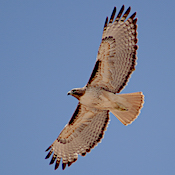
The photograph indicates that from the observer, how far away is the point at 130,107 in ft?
31.1

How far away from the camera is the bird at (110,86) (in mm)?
9086

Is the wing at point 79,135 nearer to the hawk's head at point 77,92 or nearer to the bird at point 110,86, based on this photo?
the bird at point 110,86

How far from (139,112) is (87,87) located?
59.6 inches

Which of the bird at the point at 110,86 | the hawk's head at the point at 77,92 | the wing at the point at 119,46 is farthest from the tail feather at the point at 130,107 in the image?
the hawk's head at the point at 77,92

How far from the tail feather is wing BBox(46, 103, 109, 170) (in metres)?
0.54

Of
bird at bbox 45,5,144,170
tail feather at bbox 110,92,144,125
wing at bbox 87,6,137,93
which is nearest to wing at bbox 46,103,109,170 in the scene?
bird at bbox 45,5,144,170

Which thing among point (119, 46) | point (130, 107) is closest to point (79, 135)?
point (130, 107)

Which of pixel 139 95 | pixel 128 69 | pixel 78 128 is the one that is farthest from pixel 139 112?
pixel 78 128

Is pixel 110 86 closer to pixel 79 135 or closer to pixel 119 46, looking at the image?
pixel 119 46

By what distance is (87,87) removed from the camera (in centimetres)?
937

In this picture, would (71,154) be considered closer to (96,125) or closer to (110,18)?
(96,125)

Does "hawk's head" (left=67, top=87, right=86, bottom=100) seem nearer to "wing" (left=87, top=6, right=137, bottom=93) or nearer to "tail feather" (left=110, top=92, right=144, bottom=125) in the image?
"wing" (left=87, top=6, right=137, bottom=93)

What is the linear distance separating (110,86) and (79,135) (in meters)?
1.82

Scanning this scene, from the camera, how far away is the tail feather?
9273mm
